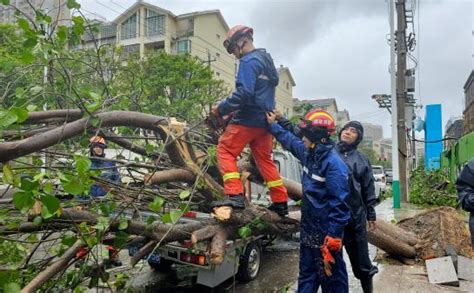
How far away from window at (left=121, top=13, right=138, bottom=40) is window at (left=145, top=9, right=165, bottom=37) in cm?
105

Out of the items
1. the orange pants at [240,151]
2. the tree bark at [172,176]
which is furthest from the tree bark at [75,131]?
the orange pants at [240,151]

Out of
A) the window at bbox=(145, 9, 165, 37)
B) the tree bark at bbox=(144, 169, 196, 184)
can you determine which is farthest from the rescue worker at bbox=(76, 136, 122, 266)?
the window at bbox=(145, 9, 165, 37)

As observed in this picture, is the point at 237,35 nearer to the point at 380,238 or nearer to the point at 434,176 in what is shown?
the point at 380,238

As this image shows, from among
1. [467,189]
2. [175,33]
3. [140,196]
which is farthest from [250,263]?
[175,33]

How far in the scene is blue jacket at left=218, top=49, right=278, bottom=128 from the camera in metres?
3.84

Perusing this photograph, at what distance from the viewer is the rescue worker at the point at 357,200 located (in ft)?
13.3

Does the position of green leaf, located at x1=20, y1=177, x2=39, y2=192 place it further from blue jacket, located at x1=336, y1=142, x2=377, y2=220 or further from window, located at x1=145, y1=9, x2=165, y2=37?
window, located at x1=145, y1=9, x2=165, y2=37

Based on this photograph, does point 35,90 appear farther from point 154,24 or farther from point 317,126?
point 154,24

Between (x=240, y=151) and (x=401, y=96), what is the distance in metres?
10.1

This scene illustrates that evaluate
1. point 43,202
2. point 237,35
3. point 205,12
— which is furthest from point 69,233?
point 205,12

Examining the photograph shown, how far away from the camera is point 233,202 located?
3.77 metres

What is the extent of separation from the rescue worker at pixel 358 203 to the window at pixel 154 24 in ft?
110

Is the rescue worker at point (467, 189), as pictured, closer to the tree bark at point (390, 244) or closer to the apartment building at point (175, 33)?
the tree bark at point (390, 244)

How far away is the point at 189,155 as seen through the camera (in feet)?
13.7
